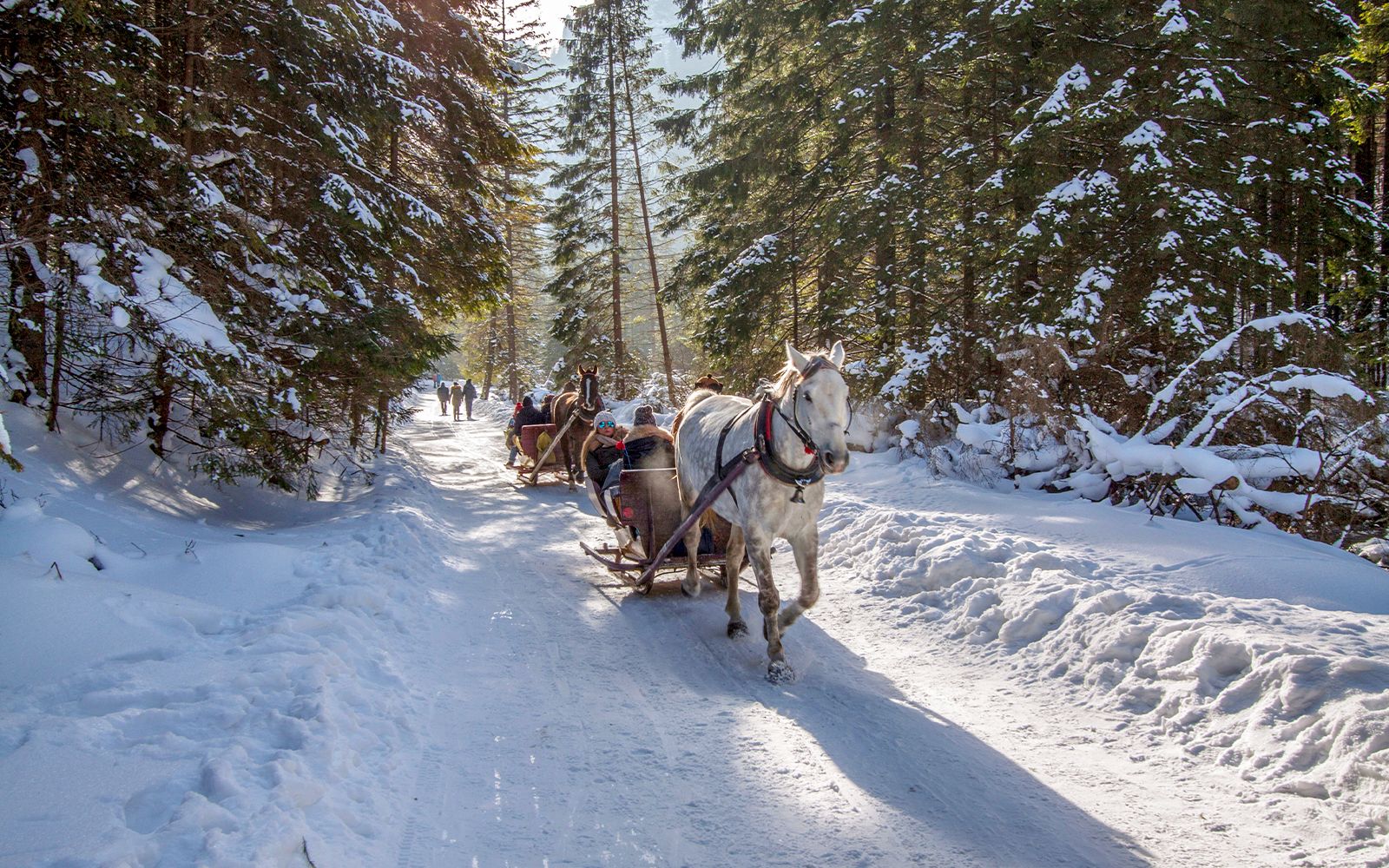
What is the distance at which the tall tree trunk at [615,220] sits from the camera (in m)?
23.2

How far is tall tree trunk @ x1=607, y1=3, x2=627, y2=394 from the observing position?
912 inches

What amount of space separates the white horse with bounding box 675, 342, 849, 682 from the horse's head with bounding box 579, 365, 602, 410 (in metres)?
6.57

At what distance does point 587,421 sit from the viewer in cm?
1231

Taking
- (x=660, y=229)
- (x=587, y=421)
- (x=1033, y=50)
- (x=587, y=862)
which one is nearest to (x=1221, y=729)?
(x=587, y=862)

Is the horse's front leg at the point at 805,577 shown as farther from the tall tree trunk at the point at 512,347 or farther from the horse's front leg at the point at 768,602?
the tall tree trunk at the point at 512,347

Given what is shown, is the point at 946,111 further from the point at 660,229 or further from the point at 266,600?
the point at 266,600

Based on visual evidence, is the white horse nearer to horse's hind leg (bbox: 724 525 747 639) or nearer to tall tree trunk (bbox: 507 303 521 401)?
horse's hind leg (bbox: 724 525 747 639)

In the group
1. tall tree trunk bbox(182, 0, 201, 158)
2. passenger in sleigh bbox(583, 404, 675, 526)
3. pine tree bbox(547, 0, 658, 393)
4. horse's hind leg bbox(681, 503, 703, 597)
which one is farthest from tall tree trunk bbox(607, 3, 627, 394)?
horse's hind leg bbox(681, 503, 703, 597)

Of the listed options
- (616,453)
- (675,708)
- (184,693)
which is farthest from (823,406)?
(616,453)

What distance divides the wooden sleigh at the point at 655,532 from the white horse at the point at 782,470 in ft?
1.93

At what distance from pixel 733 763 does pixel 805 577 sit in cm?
168

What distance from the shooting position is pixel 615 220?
24.0 m

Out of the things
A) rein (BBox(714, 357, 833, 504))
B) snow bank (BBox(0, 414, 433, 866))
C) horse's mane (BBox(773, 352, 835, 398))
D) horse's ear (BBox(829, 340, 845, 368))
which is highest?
horse's ear (BBox(829, 340, 845, 368))

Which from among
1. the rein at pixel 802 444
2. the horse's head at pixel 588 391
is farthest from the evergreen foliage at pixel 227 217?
the rein at pixel 802 444
